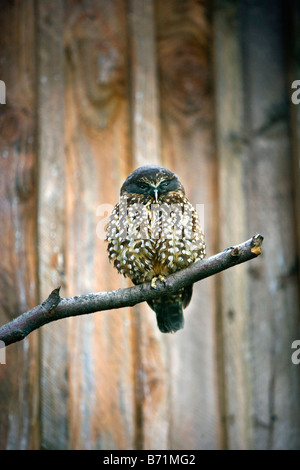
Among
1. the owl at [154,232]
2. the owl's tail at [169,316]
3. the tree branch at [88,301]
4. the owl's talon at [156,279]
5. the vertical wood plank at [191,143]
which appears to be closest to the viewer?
the tree branch at [88,301]

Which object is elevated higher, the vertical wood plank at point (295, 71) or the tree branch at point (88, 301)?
the vertical wood plank at point (295, 71)

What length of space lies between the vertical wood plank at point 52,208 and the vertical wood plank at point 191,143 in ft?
2.17

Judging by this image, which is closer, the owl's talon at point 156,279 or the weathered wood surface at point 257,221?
the owl's talon at point 156,279

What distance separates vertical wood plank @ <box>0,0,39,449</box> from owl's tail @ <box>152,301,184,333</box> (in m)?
0.74

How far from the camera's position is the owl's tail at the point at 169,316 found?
2.78 m

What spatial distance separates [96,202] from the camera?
319cm

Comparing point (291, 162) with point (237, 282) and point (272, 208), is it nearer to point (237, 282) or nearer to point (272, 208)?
point (272, 208)

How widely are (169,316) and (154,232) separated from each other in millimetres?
509

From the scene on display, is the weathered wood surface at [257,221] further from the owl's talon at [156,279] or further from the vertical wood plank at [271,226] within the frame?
the owl's talon at [156,279]

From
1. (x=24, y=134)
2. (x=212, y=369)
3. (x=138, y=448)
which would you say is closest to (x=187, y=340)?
(x=212, y=369)

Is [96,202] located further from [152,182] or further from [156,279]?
[156,279]

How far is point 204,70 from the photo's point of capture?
3.41 m

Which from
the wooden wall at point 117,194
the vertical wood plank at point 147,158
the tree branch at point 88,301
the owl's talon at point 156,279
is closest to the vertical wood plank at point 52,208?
the wooden wall at point 117,194

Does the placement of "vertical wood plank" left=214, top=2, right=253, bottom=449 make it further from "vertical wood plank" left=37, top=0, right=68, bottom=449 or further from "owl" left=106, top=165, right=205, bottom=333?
"vertical wood plank" left=37, top=0, right=68, bottom=449
